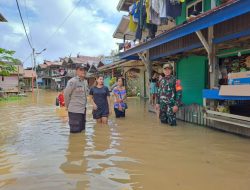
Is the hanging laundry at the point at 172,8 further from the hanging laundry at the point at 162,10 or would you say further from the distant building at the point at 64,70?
the distant building at the point at 64,70

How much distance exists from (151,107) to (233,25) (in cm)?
613

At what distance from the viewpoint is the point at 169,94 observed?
25.9 ft

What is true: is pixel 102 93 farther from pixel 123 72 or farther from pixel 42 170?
pixel 123 72

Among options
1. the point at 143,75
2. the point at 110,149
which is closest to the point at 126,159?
the point at 110,149

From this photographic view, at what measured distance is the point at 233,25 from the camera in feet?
24.3

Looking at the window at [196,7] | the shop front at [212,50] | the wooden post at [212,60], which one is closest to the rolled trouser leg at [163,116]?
the shop front at [212,50]

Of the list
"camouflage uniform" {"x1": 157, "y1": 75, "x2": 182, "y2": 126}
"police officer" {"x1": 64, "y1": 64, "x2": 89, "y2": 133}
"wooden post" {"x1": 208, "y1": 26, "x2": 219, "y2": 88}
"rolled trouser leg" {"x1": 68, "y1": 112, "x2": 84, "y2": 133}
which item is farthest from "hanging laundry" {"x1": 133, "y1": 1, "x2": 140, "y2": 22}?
"rolled trouser leg" {"x1": 68, "y1": 112, "x2": 84, "y2": 133}

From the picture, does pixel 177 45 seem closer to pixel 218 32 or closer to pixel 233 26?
pixel 218 32

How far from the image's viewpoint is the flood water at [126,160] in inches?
150

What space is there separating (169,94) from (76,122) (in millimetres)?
2640

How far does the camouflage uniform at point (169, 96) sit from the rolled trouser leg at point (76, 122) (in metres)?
2.40

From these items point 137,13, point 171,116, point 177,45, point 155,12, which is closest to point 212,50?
point 171,116

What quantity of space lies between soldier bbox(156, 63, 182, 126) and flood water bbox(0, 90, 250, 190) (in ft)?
1.78

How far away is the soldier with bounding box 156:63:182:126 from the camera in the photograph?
7.71 m
